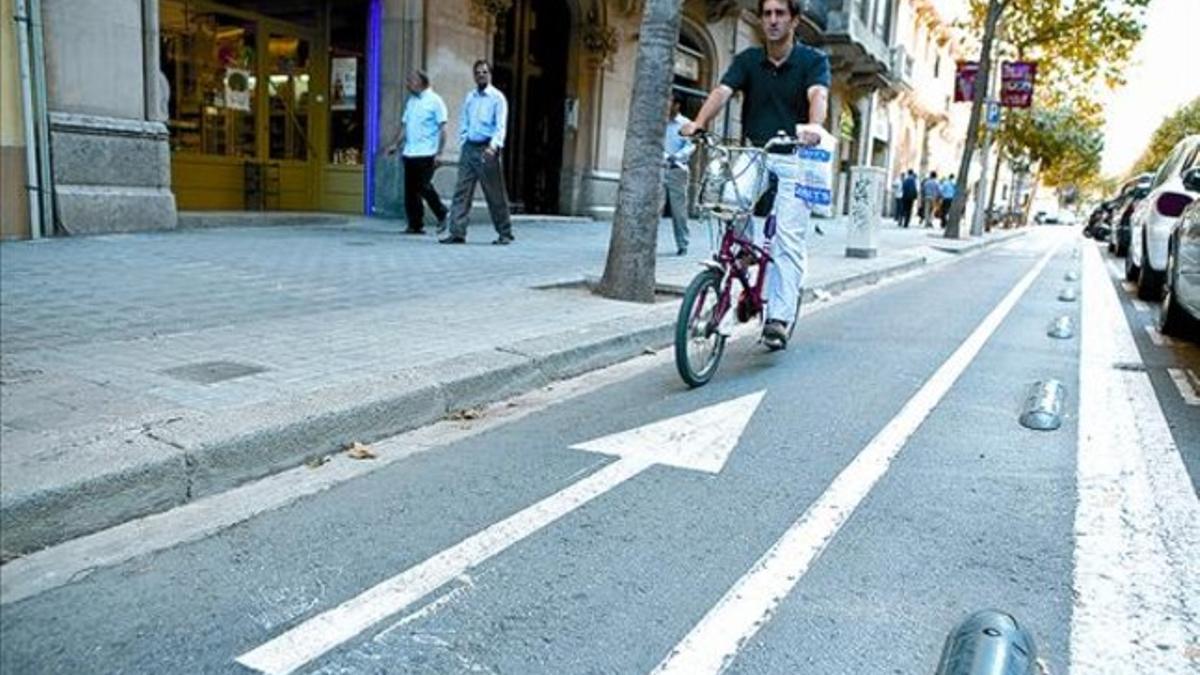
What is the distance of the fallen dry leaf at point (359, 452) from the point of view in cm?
372

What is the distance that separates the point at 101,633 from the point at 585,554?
4.29ft

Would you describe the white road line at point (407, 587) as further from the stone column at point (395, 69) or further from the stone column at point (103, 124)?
the stone column at point (395, 69)

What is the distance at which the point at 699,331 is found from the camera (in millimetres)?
5043

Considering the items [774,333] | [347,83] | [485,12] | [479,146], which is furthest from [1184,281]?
[347,83]

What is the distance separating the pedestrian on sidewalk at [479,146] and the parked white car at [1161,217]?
6.70 metres

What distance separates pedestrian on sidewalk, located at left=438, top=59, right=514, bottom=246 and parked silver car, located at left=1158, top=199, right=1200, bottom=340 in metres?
6.44

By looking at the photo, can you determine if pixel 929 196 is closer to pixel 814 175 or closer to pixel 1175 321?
pixel 1175 321

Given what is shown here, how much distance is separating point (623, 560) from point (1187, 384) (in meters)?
4.57

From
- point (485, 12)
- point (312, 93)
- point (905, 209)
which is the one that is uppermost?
point (485, 12)

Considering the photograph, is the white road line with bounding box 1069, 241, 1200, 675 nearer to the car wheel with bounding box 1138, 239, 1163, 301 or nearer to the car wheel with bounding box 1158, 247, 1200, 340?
the car wheel with bounding box 1158, 247, 1200, 340

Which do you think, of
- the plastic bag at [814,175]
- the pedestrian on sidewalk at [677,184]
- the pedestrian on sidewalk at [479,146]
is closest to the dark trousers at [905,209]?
the pedestrian on sidewalk at [677,184]

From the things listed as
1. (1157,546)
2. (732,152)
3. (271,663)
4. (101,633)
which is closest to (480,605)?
(271,663)

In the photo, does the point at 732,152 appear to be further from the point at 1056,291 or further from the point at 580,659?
the point at 1056,291

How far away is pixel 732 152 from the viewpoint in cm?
505
